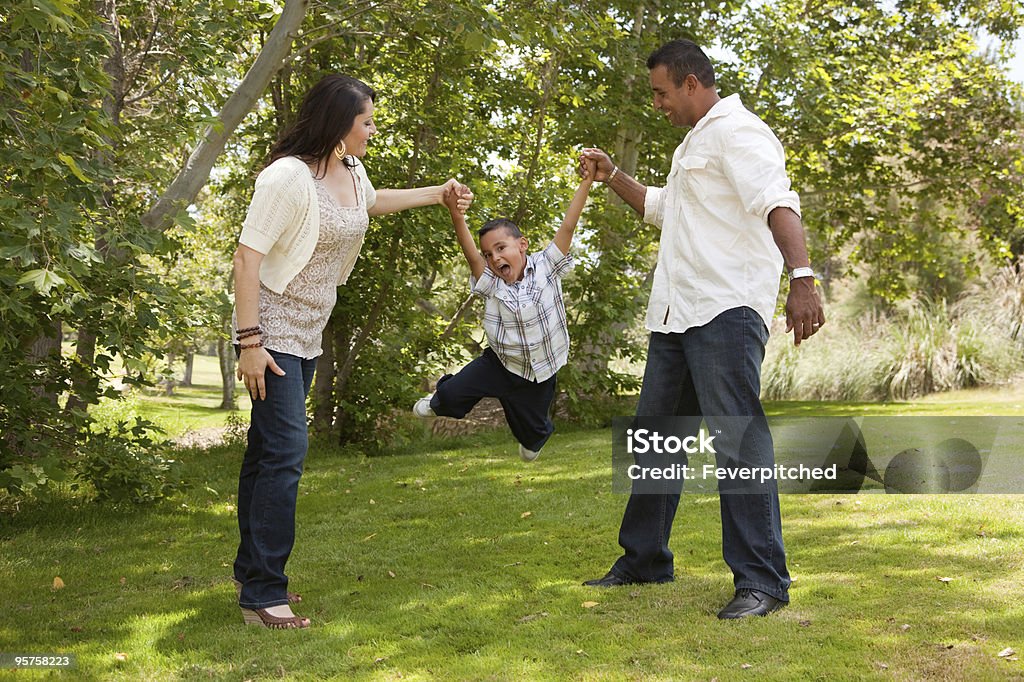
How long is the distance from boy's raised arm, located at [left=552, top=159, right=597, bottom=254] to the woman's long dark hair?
3.47ft

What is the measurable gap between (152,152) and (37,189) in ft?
7.85

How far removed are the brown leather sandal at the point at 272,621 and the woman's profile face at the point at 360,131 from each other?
1.83 meters

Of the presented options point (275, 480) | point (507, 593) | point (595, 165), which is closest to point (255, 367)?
point (275, 480)

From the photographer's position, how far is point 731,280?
11.9ft

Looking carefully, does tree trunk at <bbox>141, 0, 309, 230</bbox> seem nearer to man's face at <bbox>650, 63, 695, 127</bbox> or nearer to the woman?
the woman

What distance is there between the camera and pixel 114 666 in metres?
3.38

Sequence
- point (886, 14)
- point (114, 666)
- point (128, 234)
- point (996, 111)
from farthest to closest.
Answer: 1. point (886, 14)
2. point (996, 111)
3. point (128, 234)
4. point (114, 666)

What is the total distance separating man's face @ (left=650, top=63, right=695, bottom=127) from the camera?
388cm

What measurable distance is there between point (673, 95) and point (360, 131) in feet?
4.17

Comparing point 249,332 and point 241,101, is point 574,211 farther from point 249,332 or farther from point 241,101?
point 241,101

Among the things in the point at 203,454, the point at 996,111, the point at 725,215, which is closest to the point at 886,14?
the point at 996,111

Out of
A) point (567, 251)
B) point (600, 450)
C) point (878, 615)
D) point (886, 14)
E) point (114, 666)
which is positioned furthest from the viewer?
point (886, 14)

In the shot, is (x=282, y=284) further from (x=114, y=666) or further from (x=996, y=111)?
(x=996, y=111)

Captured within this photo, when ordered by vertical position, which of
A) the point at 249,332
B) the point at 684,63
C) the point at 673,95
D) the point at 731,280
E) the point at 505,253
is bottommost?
the point at 249,332
